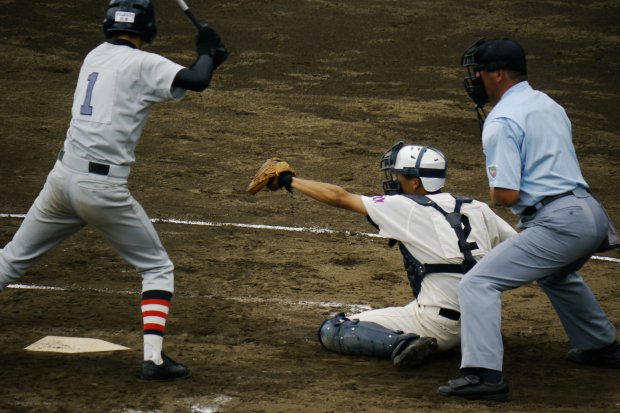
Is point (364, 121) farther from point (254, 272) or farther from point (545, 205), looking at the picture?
point (545, 205)

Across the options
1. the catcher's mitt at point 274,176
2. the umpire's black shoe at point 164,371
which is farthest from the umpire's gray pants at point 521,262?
the umpire's black shoe at point 164,371

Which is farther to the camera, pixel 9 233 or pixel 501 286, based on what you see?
pixel 9 233

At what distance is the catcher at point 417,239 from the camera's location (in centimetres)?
672

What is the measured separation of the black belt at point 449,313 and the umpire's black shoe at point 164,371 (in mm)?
1574

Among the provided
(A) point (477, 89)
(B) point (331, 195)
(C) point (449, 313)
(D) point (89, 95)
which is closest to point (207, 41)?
(D) point (89, 95)

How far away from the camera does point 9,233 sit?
9.73 metres

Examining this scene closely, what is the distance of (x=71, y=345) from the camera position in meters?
7.02

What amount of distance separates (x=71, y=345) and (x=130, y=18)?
2.07 meters

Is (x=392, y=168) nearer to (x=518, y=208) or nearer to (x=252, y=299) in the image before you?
(x=518, y=208)

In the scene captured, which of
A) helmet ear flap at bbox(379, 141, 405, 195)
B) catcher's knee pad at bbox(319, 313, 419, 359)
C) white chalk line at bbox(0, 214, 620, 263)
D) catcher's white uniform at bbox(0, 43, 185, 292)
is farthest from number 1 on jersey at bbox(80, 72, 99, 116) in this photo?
white chalk line at bbox(0, 214, 620, 263)

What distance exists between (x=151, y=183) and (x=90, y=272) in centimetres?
285

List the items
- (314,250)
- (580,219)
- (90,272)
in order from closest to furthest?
(580,219) → (90,272) → (314,250)

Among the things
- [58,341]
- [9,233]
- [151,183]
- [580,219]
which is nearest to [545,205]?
[580,219]

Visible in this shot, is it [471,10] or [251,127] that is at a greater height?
[471,10]
